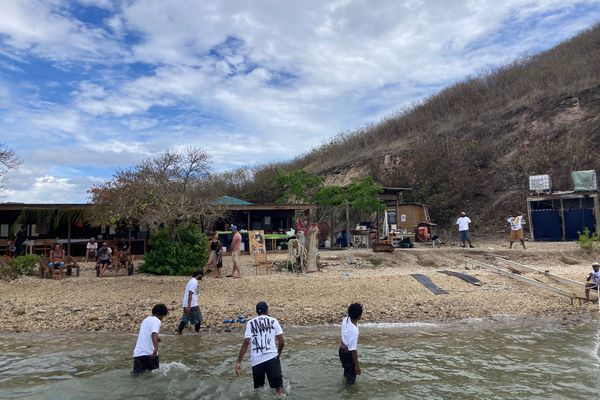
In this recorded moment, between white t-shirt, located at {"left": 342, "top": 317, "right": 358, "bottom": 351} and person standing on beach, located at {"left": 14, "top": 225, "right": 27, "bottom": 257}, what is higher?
person standing on beach, located at {"left": 14, "top": 225, "right": 27, "bottom": 257}

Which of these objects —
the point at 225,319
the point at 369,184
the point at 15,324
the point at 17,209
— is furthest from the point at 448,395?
the point at 17,209

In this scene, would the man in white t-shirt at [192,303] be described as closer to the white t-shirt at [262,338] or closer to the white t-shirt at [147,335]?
the white t-shirt at [147,335]

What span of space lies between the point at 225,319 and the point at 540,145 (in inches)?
1030

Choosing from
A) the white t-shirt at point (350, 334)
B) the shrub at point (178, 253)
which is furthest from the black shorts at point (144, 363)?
the shrub at point (178, 253)

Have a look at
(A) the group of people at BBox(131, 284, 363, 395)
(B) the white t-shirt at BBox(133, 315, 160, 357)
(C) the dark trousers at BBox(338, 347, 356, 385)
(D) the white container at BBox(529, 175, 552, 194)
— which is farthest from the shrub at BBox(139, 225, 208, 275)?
(D) the white container at BBox(529, 175, 552, 194)

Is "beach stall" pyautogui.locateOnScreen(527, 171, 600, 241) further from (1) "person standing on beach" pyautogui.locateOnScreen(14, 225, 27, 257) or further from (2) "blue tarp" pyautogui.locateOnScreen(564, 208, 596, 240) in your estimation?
(1) "person standing on beach" pyautogui.locateOnScreen(14, 225, 27, 257)

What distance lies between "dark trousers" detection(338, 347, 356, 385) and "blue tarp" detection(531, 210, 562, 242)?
2003 cm

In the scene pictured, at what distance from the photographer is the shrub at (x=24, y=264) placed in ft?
53.2

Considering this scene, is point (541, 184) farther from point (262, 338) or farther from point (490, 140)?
point (262, 338)

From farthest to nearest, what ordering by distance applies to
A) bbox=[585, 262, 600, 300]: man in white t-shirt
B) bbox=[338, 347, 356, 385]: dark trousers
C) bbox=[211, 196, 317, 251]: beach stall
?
1. bbox=[211, 196, 317, 251]: beach stall
2. bbox=[585, 262, 600, 300]: man in white t-shirt
3. bbox=[338, 347, 356, 385]: dark trousers

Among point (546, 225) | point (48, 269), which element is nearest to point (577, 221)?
point (546, 225)

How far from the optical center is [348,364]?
284 inches

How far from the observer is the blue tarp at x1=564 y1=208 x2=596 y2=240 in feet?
74.9

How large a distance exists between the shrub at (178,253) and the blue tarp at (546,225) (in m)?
17.0
